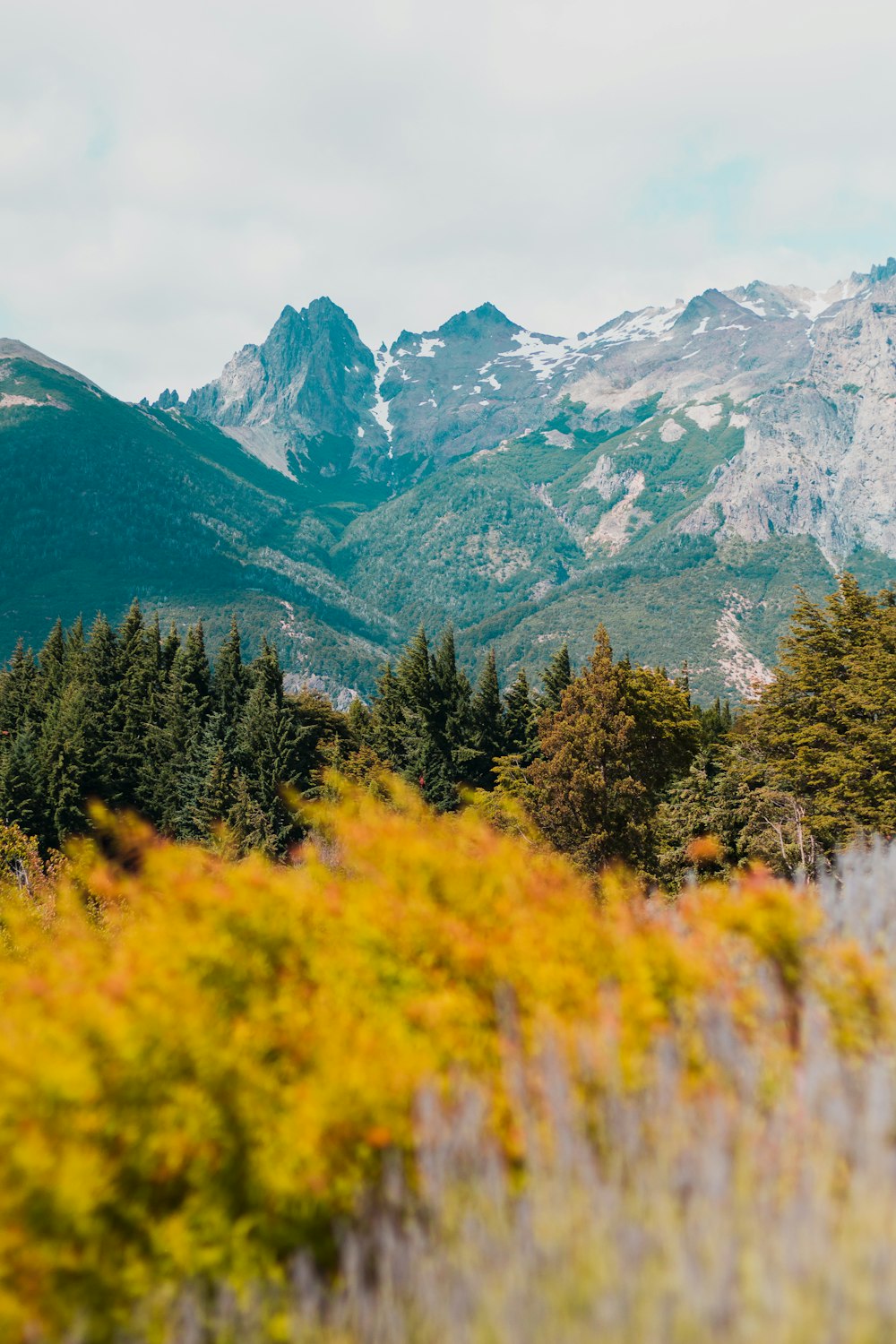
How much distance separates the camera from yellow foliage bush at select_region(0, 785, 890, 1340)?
12.0ft

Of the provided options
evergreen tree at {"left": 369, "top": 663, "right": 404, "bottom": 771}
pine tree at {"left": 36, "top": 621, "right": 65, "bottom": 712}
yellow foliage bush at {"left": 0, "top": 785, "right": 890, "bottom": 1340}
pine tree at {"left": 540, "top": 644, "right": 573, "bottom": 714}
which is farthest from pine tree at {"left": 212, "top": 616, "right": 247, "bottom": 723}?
yellow foliage bush at {"left": 0, "top": 785, "right": 890, "bottom": 1340}

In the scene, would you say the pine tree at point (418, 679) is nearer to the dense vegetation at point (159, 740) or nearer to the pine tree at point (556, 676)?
the dense vegetation at point (159, 740)

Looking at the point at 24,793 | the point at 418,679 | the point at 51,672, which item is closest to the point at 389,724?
the point at 418,679

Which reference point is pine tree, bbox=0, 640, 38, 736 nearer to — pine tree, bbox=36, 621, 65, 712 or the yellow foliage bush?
pine tree, bbox=36, 621, 65, 712

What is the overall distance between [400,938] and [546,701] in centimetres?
5490

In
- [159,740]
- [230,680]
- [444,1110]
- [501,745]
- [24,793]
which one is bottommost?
[444,1110]

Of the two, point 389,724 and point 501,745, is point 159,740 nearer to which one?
point 389,724

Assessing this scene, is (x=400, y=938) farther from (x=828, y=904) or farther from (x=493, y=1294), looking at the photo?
(x=828, y=904)

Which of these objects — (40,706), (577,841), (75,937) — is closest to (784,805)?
(577,841)

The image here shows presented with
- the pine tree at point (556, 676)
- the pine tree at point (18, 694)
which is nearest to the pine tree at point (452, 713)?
the pine tree at point (556, 676)

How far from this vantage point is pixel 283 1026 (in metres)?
4.62

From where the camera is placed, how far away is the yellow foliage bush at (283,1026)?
366 centimetres

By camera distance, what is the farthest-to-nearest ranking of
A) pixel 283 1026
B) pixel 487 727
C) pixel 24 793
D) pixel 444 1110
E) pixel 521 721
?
1. pixel 521 721
2. pixel 487 727
3. pixel 24 793
4. pixel 283 1026
5. pixel 444 1110

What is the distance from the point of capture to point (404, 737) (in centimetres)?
6244
